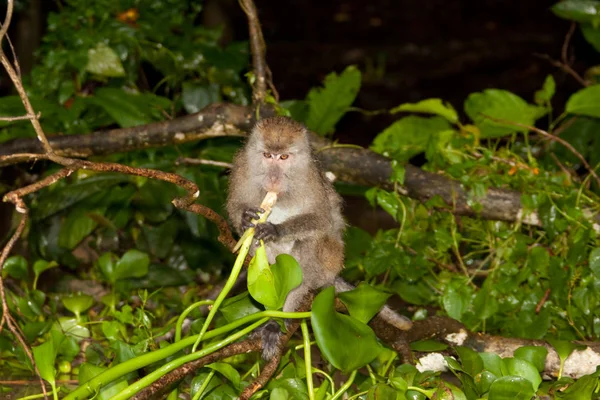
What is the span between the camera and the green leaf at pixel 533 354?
3.52 meters

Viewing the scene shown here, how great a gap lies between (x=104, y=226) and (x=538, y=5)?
24.9ft

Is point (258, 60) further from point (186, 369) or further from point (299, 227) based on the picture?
point (186, 369)

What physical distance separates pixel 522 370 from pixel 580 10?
3246 mm

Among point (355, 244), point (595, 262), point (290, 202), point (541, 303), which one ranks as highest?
point (290, 202)

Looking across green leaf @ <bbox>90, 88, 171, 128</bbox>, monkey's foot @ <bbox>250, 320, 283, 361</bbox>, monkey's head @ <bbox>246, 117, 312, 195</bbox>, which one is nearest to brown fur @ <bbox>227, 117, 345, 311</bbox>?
monkey's head @ <bbox>246, 117, 312, 195</bbox>

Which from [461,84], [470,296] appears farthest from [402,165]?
[461,84]

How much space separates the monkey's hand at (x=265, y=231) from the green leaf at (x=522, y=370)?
1.12 metres

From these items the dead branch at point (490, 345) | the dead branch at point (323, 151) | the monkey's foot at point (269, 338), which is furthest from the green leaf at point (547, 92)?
the monkey's foot at point (269, 338)

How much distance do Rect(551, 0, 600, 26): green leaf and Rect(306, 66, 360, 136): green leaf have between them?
4.99 feet

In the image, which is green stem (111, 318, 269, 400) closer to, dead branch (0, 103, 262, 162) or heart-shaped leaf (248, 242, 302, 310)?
heart-shaped leaf (248, 242, 302, 310)

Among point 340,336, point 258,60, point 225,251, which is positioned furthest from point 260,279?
point 225,251

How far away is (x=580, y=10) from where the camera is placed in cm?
565

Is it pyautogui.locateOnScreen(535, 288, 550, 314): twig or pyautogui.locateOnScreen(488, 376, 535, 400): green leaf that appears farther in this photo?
pyautogui.locateOnScreen(535, 288, 550, 314): twig

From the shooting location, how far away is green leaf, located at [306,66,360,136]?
215 inches
